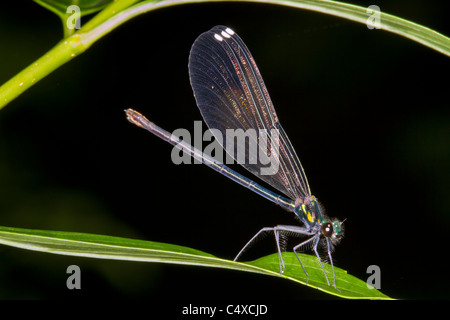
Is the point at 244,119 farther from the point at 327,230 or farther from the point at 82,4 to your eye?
the point at 82,4

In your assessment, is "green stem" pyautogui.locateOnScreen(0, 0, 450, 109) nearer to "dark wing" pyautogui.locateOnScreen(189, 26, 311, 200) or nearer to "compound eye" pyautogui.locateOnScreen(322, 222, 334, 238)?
"dark wing" pyautogui.locateOnScreen(189, 26, 311, 200)

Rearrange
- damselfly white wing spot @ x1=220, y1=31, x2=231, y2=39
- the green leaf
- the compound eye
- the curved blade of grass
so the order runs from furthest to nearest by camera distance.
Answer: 1. the compound eye
2. damselfly white wing spot @ x1=220, y1=31, x2=231, y2=39
3. the green leaf
4. the curved blade of grass

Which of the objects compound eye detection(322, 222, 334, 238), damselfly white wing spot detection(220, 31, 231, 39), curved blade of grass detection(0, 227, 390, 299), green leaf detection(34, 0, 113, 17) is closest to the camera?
curved blade of grass detection(0, 227, 390, 299)

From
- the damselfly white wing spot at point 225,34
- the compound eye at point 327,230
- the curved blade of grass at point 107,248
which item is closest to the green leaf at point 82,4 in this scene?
the curved blade of grass at point 107,248

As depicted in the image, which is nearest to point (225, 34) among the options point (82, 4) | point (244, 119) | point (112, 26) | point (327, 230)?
point (244, 119)

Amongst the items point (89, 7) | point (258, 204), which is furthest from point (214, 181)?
point (89, 7)

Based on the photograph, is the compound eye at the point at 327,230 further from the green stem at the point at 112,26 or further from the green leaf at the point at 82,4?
the green leaf at the point at 82,4

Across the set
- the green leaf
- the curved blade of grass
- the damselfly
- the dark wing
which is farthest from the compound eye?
the green leaf
